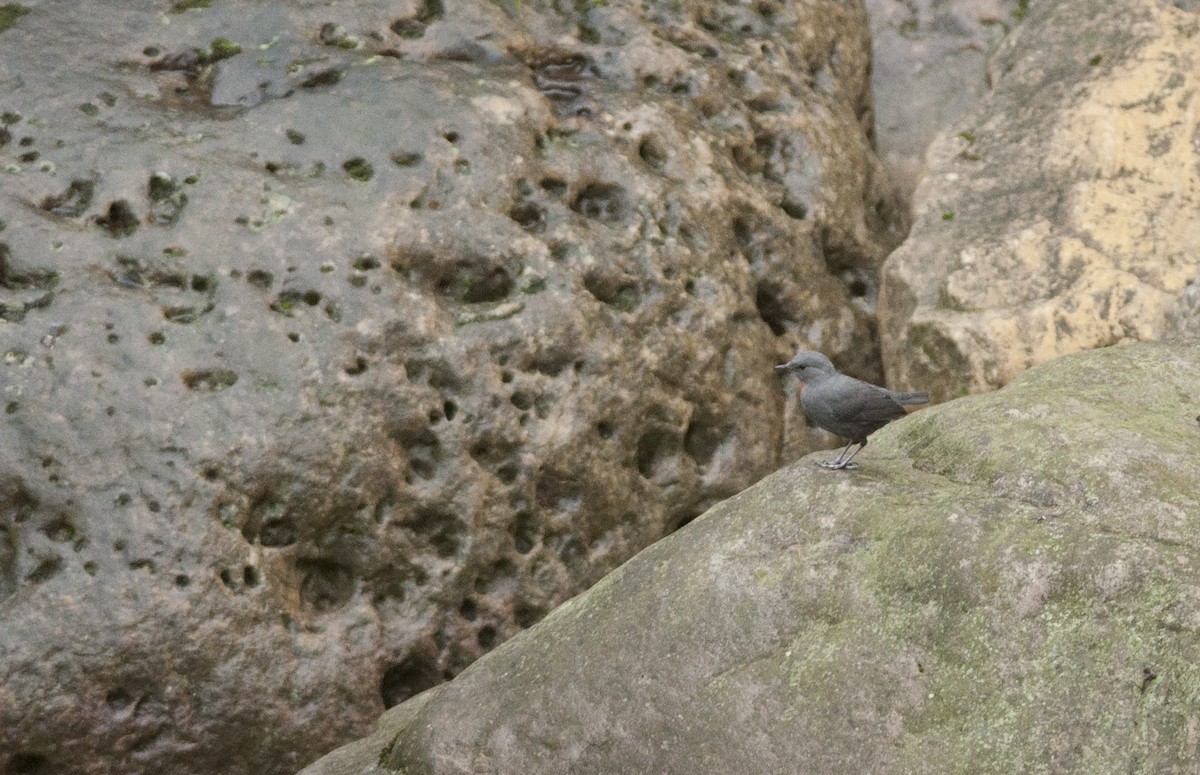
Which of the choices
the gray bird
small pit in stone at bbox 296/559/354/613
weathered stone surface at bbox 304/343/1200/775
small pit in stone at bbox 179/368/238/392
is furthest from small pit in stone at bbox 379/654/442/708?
the gray bird

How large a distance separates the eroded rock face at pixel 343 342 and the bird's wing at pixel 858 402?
1.26 meters

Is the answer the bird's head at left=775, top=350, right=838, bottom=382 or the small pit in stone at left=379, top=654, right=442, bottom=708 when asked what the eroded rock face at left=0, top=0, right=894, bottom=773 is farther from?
the bird's head at left=775, top=350, right=838, bottom=382

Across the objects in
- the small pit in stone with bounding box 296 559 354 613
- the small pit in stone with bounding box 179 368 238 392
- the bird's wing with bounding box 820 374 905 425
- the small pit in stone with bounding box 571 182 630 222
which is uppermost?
the bird's wing with bounding box 820 374 905 425

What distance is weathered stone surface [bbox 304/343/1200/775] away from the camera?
139 inches

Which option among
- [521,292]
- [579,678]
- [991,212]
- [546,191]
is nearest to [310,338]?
[521,292]

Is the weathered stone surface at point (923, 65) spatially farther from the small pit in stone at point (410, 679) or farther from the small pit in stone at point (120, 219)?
the small pit in stone at point (120, 219)

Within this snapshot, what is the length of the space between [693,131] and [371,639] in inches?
119

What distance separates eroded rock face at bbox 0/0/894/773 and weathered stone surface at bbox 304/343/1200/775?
76 cm

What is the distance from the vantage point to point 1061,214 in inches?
248

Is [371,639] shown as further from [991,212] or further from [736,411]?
[991,212]

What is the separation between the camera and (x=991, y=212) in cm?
658

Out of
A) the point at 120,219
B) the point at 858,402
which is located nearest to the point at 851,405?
the point at 858,402

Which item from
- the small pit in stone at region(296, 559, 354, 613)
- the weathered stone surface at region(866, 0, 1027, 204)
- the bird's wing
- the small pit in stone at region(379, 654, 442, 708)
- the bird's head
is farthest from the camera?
the weathered stone surface at region(866, 0, 1027, 204)

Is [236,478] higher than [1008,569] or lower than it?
lower
